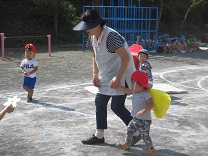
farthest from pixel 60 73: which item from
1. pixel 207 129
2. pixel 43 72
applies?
pixel 207 129

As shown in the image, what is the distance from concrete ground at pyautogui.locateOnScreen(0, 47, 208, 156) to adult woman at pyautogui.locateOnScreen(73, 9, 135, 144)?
45 cm

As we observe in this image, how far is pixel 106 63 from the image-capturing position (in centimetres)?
497

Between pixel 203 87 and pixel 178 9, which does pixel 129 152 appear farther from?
pixel 178 9

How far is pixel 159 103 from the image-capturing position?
4.64 metres

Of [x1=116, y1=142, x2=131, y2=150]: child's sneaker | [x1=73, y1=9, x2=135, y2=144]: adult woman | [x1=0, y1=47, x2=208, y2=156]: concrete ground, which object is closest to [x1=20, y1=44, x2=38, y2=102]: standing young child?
[x1=0, y1=47, x2=208, y2=156]: concrete ground

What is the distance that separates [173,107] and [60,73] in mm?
4809

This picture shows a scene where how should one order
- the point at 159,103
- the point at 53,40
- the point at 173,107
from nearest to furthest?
the point at 159,103 < the point at 173,107 < the point at 53,40

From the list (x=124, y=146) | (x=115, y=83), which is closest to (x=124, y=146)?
(x=124, y=146)

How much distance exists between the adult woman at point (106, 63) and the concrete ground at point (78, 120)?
0.45m

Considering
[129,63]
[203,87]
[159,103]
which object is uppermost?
[129,63]

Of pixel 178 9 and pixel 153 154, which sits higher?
pixel 178 9

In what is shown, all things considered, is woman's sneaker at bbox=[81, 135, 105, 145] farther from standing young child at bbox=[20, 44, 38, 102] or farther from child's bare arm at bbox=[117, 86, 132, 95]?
standing young child at bbox=[20, 44, 38, 102]

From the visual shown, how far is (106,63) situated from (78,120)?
174 cm

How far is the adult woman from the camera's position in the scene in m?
4.78
